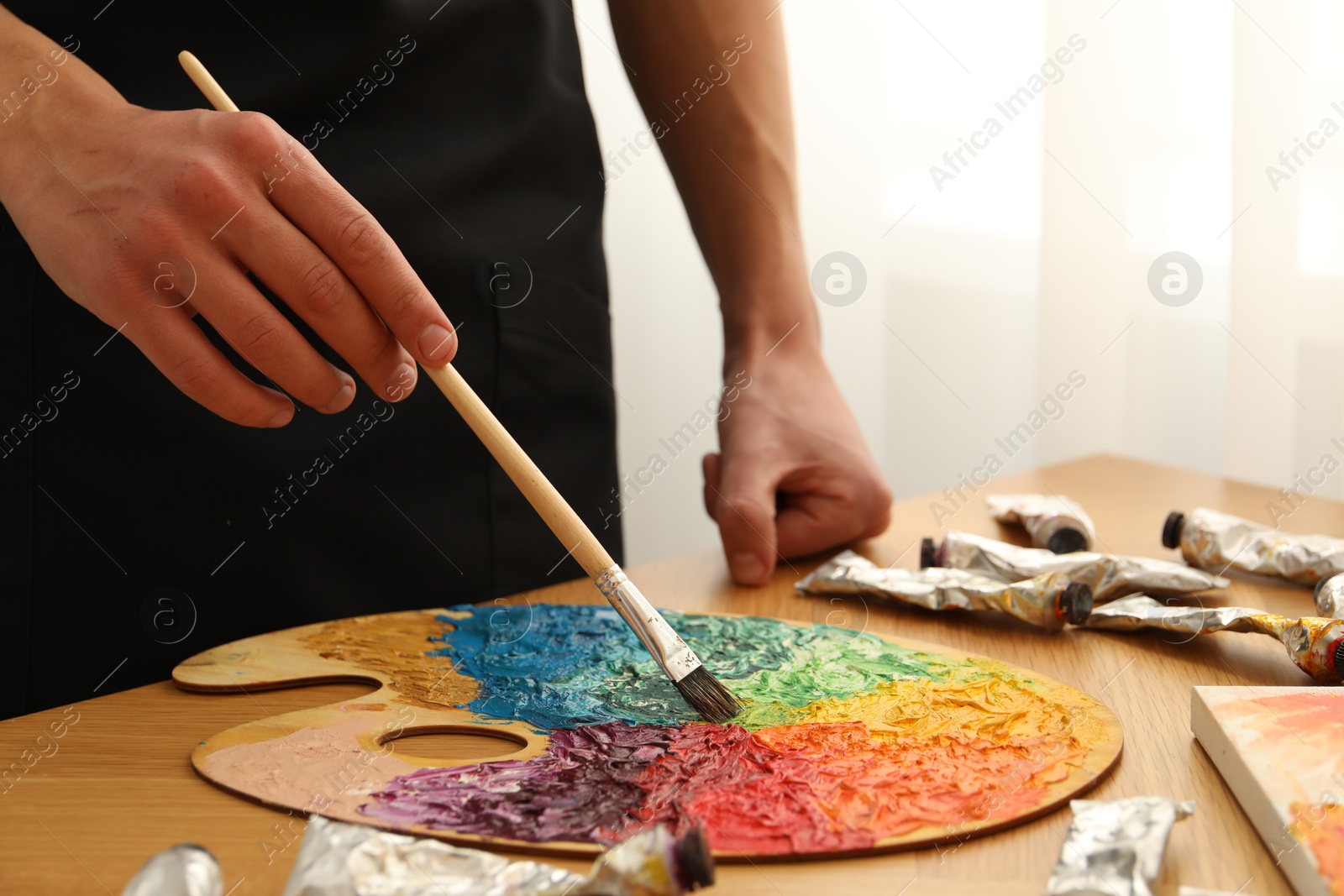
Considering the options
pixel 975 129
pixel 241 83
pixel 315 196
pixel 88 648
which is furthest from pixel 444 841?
pixel 975 129

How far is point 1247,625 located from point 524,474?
0.45 m

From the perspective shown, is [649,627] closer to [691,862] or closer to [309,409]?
[691,862]

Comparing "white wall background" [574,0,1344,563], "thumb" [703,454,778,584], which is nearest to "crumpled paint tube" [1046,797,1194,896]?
"thumb" [703,454,778,584]

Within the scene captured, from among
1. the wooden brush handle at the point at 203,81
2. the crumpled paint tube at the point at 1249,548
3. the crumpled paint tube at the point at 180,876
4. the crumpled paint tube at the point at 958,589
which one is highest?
the wooden brush handle at the point at 203,81

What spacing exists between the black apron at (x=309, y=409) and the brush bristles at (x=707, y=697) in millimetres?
366

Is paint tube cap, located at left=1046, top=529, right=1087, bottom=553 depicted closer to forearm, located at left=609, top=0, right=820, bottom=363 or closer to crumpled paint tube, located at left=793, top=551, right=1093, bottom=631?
crumpled paint tube, located at left=793, top=551, right=1093, bottom=631

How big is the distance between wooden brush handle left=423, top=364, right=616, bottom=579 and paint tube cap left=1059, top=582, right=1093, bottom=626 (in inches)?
12.1

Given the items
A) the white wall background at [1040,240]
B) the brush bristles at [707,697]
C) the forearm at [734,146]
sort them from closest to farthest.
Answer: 1. the brush bristles at [707,697]
2. the forearm at [734,146]
3. the white wall background at [1040,240]

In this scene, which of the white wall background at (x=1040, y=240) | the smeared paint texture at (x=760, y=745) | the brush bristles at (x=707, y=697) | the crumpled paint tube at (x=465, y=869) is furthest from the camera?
the white wall background at (x=1040, y=240)

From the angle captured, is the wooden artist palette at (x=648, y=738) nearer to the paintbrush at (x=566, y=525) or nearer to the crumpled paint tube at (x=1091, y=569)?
the paintbrush at (x=566, y=525)

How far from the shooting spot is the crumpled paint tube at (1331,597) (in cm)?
71

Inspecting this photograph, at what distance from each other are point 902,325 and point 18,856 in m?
1.61

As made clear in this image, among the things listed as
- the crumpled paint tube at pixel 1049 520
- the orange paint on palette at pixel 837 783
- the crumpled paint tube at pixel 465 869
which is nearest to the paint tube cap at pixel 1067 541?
the crumpled paint tube at pixel 1049 520

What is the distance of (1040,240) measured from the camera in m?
1.71
